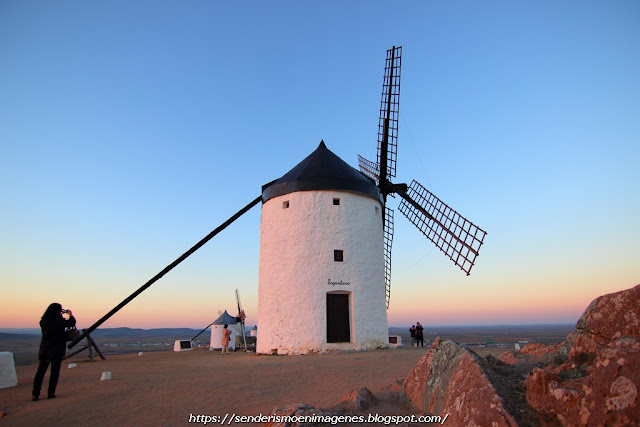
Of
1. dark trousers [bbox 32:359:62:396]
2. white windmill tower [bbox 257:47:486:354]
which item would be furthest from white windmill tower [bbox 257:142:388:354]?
dark trousers [bbox 32:359:62:396]

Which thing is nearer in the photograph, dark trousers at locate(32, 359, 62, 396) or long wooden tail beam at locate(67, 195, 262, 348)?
dark trousers at locate(32, 359, 62, 396)

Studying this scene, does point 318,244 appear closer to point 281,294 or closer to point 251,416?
point 281,294

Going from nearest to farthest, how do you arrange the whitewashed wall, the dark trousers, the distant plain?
the dark trousers → the whitewashed wall → the distant plain

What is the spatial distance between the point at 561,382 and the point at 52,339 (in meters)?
8.32

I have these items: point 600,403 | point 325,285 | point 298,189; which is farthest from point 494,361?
point 298,189

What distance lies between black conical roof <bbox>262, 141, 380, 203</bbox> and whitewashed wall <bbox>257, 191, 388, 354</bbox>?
274 millimetres

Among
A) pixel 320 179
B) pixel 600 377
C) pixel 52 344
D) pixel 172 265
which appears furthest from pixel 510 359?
pixel 172 265

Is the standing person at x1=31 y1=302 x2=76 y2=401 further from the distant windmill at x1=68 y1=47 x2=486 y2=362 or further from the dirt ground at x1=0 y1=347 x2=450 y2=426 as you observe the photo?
the distant windmill at x1=68 y1=47 x2=486 y2=362

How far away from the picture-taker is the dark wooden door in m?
14.6

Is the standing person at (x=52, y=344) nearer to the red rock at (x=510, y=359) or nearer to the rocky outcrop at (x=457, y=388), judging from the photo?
the rocky outcrop at (x=457, y=388)

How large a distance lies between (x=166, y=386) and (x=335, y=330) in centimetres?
733

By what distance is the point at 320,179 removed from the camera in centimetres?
1558

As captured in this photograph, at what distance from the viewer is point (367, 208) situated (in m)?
16.2

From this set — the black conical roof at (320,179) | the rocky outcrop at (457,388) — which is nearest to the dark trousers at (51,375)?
the rocky outcrop at (457,388)
